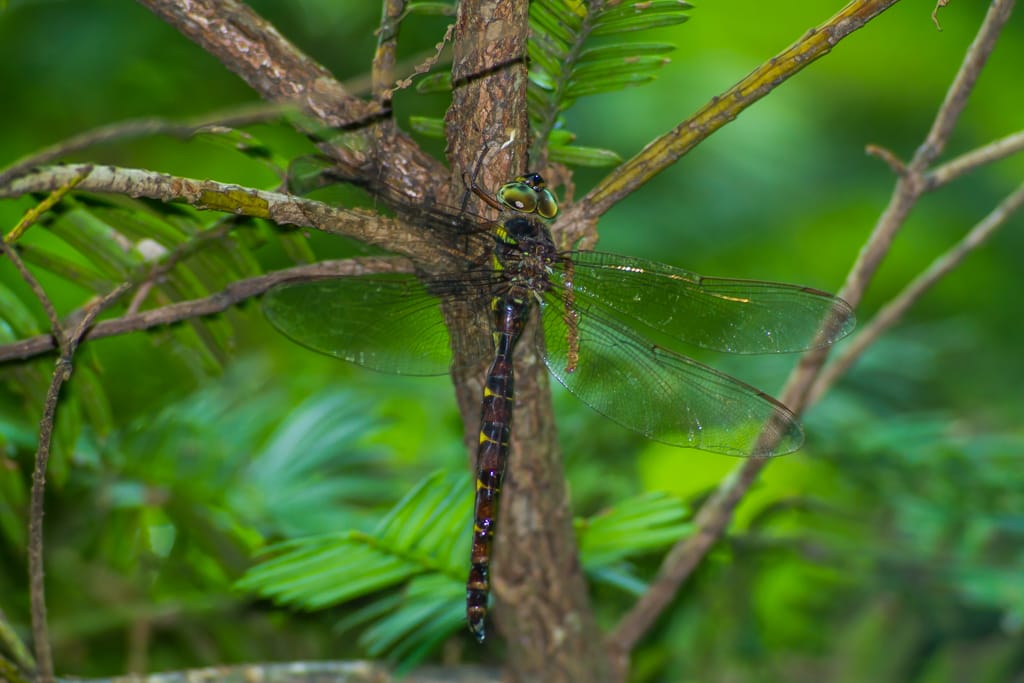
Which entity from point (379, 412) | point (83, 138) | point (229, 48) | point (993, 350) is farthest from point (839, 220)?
point (83, 138)

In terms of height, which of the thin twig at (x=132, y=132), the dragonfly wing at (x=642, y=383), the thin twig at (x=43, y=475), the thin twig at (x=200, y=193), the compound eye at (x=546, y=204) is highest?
the compound eye at (x=546, y=204)

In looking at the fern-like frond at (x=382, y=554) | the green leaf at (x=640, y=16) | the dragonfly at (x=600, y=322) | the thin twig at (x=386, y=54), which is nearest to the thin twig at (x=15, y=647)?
the fern-like frond at (x=382, y=554)

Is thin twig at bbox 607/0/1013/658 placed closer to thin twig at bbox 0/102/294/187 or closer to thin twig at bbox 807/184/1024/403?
thin twig at bbox 807/184/1024/403

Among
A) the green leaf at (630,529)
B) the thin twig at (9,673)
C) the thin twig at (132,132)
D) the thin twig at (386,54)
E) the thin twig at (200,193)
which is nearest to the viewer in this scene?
the thin twig at (132,132)

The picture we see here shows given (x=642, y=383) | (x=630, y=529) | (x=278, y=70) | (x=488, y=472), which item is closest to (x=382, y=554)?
(x=488, y=472)

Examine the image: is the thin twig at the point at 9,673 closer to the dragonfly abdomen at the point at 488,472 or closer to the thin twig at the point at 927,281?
the dragonfly abdomen at the point at 488,472

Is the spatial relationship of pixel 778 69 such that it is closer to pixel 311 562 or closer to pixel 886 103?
pixel 311 562

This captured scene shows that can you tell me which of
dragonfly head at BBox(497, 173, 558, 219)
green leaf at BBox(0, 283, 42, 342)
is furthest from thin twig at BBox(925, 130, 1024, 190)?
green leaf at BBox(0, 283, 42, 342)
